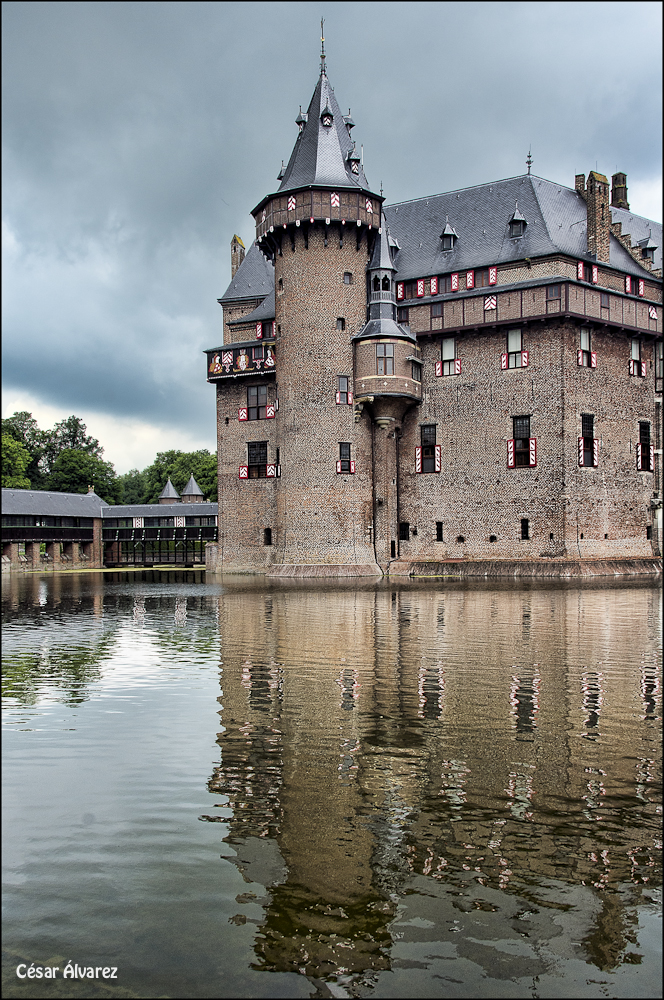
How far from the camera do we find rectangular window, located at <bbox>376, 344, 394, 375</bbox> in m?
43.6

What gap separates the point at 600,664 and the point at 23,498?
6392cm

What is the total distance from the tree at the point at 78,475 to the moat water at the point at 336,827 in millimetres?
86470

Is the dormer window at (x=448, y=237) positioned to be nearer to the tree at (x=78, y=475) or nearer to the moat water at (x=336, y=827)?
the moat water at (x=336, y=827)

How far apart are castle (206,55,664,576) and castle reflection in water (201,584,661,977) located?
91.2 feet

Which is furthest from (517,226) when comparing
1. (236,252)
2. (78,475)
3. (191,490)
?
(78,475)

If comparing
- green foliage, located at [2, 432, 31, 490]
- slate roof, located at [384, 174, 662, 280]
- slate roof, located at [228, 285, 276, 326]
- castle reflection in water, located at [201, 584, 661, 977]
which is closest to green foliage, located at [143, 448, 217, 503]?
green foliage, located at [2, 432, 31, 490]

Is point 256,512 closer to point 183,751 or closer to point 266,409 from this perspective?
point 266,409

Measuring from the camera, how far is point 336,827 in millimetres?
6656

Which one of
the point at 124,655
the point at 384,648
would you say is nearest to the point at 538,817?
the point at 384,648

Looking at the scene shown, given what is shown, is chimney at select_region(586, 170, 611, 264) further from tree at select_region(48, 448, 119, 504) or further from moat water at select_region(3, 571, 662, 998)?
tree at select_region(48, 448, 119, 504)

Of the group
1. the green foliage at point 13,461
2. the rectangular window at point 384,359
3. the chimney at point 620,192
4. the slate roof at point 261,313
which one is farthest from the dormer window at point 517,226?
the green foliage at point 13,461

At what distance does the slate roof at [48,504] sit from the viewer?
2672 inches

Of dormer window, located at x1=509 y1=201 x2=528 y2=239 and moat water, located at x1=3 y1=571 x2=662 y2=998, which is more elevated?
dormer window, located at x1=509 y1=201 x2=528 y2=239

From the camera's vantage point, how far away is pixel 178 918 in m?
5.27
